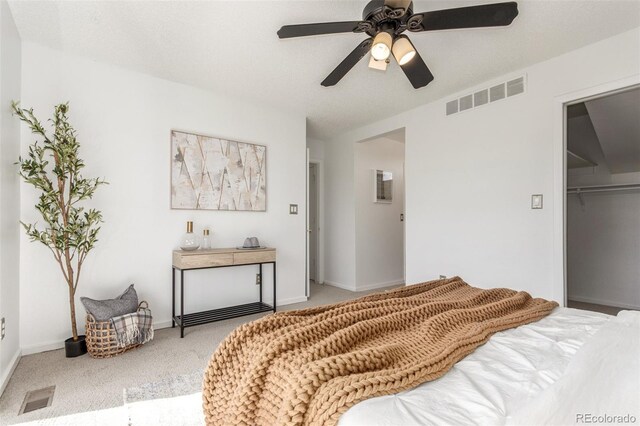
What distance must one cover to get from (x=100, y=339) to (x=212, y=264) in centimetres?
Result: 100

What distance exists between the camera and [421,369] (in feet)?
2.82

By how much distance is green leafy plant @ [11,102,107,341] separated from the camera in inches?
92.5

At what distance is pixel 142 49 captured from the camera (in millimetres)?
2600

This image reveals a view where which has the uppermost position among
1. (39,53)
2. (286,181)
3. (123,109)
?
(39,53)

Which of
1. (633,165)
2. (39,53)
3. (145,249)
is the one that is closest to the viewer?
(39,53)

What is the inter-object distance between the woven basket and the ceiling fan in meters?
2.46

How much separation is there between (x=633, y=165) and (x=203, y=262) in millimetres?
4840

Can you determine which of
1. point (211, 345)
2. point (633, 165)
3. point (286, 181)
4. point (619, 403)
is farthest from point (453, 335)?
point (633, 165)

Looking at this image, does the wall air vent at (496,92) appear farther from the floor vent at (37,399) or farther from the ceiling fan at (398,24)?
the floor vent at (37,399)

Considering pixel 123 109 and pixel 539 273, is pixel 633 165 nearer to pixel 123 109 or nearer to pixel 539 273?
pixel 539 273

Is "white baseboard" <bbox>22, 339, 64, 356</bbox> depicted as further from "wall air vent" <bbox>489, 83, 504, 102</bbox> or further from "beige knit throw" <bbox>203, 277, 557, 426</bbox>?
"wall air vent" <bbox>489, 83, 504, 102</bbox>

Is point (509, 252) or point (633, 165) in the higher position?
point (633, 165)

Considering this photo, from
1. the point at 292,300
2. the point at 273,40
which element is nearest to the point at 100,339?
the point at 292,300

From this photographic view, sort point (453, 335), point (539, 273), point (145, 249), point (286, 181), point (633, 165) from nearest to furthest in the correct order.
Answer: point (453, 335), point (539, 273), point (145, 249), point (633, 165), point (286, 181)
